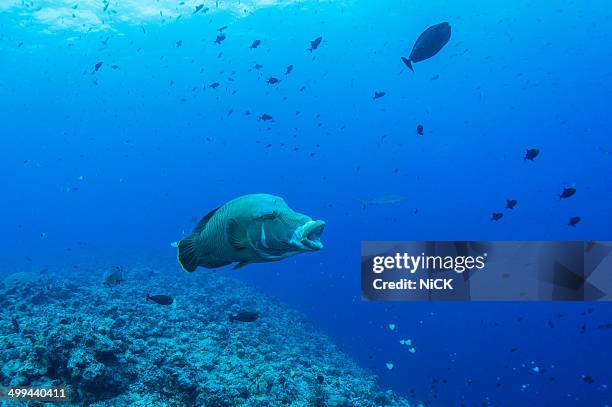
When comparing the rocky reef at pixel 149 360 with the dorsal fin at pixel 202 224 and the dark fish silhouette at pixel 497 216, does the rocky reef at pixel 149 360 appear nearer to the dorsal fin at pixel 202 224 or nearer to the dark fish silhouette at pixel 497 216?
the dorsal fin at pixel 202 224

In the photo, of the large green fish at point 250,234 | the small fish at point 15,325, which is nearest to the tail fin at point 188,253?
the large green fish at point 250,234

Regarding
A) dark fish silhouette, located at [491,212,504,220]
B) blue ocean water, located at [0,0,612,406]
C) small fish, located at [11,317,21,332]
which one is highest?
blue ocean water, located at [0,0,612,406]

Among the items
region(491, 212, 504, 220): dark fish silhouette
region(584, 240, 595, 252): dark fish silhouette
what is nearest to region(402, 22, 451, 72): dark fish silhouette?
region(584, 240, 595, 252): dark fish silhouette

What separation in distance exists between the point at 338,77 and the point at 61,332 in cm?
7017

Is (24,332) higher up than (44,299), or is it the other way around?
(44,299)

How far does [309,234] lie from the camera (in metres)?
1.58

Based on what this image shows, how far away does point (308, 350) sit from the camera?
45.0ft

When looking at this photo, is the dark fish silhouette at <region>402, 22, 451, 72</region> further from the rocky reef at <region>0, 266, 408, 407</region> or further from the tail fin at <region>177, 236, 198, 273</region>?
the rocky reef at <region>0, 266, 408, 407</region>

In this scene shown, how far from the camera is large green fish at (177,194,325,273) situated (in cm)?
159

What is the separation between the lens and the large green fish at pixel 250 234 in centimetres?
159

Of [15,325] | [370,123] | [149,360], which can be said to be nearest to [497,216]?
[149,360]

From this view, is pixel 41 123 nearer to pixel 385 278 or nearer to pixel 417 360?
pixel 417 360

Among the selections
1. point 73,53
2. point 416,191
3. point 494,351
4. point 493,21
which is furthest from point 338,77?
point 416,191

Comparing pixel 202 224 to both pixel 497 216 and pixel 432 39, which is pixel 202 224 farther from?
pixel 497 216
